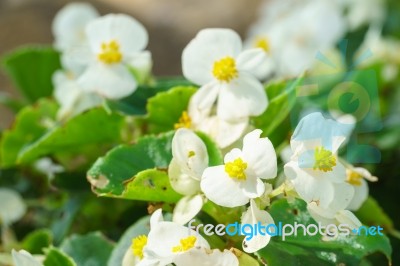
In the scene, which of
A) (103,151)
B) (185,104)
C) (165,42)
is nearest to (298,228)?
(185,104)

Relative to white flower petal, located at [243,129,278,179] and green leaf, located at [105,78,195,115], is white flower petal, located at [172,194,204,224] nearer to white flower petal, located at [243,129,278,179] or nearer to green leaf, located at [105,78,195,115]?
white flower petal, located at [243,129,278,179]

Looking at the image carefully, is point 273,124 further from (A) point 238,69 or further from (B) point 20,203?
(B) point 20,203

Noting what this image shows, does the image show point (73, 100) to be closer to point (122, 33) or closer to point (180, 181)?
point (122, 33)

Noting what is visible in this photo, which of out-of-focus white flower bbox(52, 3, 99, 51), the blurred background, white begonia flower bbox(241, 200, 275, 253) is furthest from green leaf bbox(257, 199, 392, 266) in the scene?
the blurred background

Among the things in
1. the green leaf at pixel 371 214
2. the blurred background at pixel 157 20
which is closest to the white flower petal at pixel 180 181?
the green leaf at pixel 371 214

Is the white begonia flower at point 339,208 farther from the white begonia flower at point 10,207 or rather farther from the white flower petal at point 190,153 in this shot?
the white begonia flower at point 10,207
